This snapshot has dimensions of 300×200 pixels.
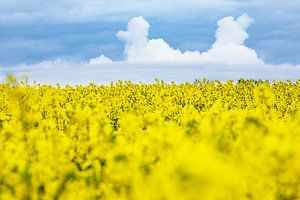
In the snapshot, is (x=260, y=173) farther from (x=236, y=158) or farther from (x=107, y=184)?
(x=107, y=184)

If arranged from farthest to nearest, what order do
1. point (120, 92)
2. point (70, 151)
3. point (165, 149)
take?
point (120, 92), point (70, 151), point (165, 149)

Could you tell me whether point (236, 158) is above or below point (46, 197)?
above

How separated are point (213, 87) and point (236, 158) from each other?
20739mm

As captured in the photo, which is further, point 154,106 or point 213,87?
point 213,87

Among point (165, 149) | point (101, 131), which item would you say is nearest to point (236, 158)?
point (165, 149)

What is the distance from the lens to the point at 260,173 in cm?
636

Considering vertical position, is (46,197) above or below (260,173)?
below

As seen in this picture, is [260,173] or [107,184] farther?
[107,184]

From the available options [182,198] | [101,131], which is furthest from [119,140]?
[182,198]

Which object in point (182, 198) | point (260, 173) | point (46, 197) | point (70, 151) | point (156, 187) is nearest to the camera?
point (182, 198)

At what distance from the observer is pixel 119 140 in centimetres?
861

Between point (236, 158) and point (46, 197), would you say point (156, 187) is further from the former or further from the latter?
point (46, 197)

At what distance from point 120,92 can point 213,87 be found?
4.37 metres

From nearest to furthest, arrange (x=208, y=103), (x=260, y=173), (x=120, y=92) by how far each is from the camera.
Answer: (x=260, y=173) → (x=208, y=103) → (x=120, y=92)
